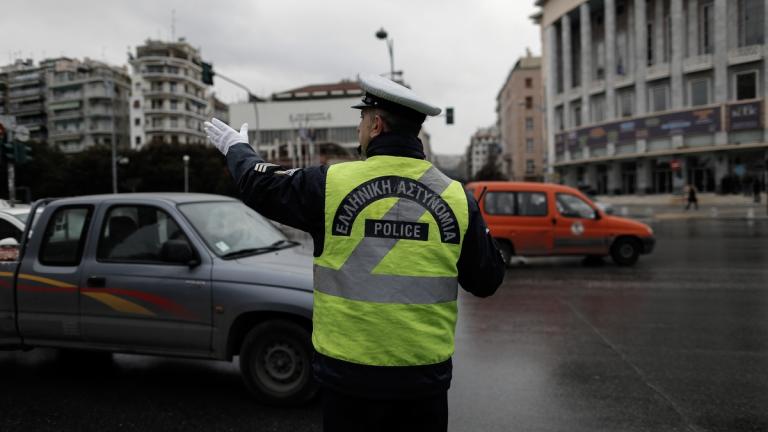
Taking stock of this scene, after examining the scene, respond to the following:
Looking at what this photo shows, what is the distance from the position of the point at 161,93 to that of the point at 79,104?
13.0 metres

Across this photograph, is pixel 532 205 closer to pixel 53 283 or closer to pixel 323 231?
pixel 53 283

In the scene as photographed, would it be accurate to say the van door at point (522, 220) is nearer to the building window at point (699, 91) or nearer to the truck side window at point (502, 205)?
the truck side window at point (502, 205)

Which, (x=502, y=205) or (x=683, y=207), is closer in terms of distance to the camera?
(x=502, y=205)

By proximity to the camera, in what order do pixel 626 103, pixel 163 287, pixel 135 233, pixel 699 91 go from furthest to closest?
pixel 626 103, pixel 699 91, pixel 135 233, pixel 163 287

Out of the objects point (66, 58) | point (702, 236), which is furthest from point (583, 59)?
point (66, 58)

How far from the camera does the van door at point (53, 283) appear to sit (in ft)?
15.4

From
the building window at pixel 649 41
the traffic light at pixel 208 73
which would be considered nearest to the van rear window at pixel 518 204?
the traffic light at pixel 208 73

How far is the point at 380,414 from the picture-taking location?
75.1 inches

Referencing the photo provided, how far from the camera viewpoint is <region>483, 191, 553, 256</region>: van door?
12000 millimetres

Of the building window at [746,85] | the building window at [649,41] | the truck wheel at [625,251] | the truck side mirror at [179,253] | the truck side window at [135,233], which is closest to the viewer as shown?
the truck side mirror at [179,253]

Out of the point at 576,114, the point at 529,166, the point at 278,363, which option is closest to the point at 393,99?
the point at 278,363

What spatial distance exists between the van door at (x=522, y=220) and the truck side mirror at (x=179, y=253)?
8.36 meters

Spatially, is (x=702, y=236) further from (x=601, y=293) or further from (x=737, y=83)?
(x=737, y=83)

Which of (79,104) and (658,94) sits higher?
(79,104)
